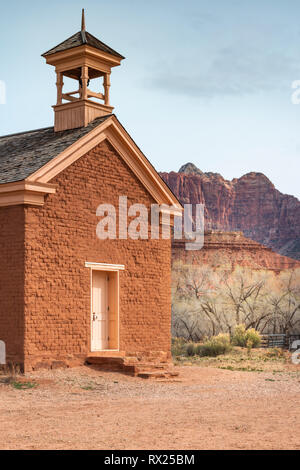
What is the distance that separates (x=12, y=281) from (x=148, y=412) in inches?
263

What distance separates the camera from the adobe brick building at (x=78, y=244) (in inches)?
693

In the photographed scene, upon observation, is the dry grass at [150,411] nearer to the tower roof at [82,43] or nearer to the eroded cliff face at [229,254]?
the tower roof at [82,43]

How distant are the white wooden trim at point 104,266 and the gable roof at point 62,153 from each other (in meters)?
2.64

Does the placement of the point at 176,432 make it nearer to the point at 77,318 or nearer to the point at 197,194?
the point at 77,318

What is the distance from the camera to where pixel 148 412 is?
1213 cm

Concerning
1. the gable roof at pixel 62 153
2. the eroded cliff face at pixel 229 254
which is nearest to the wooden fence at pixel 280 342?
the gable roof at pixel 62 153

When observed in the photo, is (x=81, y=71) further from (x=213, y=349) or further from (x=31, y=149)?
(x=213, y=349)

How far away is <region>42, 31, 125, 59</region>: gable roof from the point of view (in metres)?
20.6

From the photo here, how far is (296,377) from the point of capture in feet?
63.4

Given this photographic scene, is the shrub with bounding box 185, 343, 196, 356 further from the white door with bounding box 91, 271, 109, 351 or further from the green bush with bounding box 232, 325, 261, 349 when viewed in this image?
the white door with bounding box 91, 271, 109, 351

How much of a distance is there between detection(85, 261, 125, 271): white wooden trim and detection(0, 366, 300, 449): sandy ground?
2.77m

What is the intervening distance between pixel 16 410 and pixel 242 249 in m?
88.9
